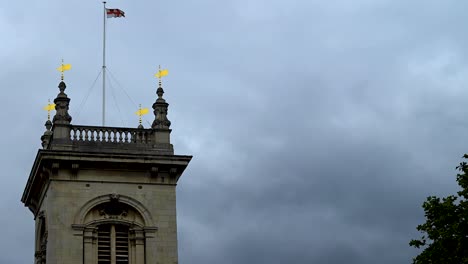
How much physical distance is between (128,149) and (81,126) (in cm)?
250

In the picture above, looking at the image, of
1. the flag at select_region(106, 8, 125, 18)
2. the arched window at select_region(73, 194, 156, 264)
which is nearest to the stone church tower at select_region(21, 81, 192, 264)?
the arched window at select_region(73, 194, 156, 264)

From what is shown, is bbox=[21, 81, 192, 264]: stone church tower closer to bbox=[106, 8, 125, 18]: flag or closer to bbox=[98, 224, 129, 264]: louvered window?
bbox=[98, 224, 129, 264]: louvered window

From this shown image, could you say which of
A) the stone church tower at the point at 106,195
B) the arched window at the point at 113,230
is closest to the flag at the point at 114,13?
the stone church tower at the point at 106,195

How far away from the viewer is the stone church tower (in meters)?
54.6

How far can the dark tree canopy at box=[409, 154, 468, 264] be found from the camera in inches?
1930

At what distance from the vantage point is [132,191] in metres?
55.9

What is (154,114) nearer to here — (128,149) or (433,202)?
(128,149)

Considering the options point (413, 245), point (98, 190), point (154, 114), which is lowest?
point (413, 245)

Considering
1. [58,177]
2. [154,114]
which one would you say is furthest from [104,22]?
[58,177]

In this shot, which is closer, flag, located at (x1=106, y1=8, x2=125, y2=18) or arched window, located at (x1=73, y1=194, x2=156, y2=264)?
arched window, located at (x1=73, y1=194, x2=156, y2=264)

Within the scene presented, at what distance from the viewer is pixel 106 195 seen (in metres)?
55.5

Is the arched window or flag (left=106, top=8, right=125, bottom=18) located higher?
flag (left=106, top=8, right=125, bottom=18)

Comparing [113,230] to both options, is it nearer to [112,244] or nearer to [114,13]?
[112,244]

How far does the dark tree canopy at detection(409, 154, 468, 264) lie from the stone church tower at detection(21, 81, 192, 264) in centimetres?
1185
